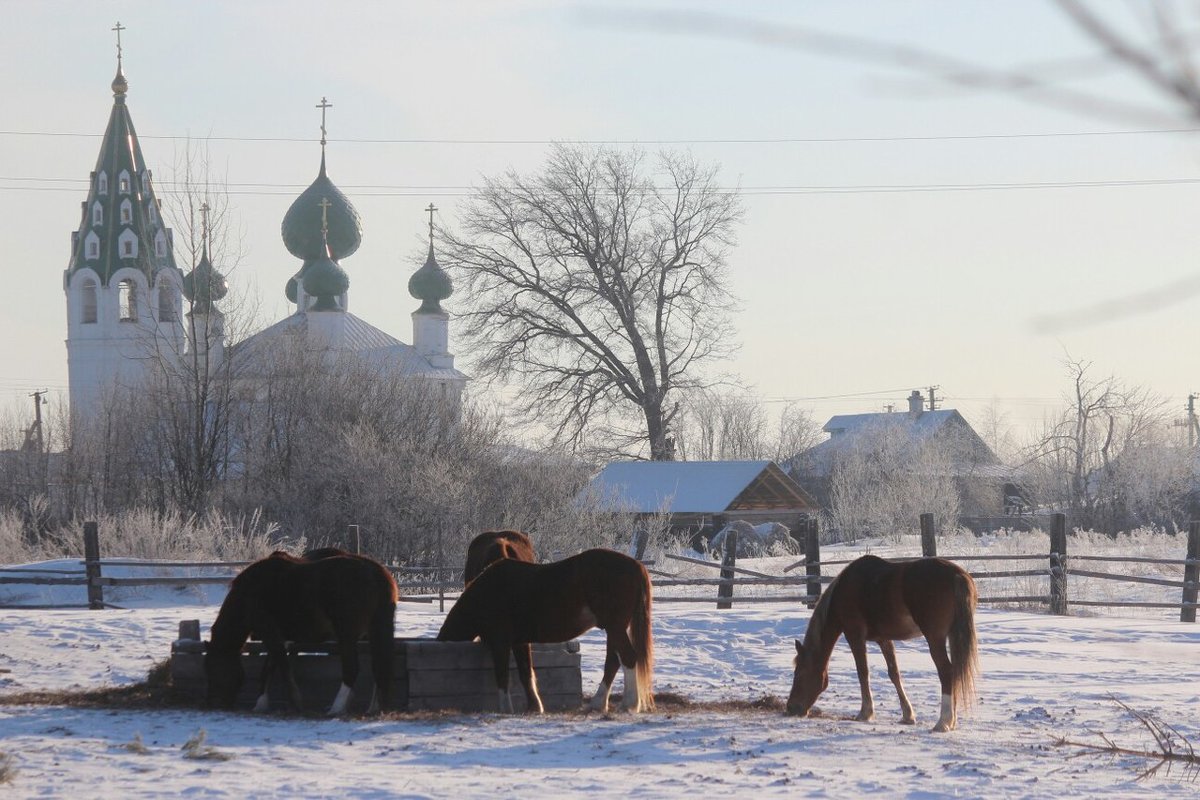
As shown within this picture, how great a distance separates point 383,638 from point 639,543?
2006 centimetres

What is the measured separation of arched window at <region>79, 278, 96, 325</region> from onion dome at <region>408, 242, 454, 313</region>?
Answer: 11887mm

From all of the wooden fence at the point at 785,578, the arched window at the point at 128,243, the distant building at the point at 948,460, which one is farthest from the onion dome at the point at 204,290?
the distant building at the point at 948,460

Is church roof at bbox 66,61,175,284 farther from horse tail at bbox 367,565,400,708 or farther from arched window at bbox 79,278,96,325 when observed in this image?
horse tail at bbox 367,565,400,708

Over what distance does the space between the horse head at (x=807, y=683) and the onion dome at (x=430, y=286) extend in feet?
155

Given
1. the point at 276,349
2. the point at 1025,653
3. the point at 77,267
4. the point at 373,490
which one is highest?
the point at 77,267

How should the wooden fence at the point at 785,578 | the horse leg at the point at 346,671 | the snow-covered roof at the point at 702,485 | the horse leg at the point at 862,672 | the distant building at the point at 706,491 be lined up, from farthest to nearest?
the distant building at the point at 706,491
the snow-covered roof at the point at 702,485
the wooden fence at the point at 785,578
the horse leg at the point at 862,672
the horse leg at the point at 346,671

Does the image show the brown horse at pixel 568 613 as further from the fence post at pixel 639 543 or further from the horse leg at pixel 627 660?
the fence post at pixel 639 543

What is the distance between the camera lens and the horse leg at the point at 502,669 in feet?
32.2

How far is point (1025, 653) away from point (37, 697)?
30.8 ft

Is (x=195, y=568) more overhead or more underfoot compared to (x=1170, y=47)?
more underfoot

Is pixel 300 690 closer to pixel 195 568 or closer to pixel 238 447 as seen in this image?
pixel 195 568

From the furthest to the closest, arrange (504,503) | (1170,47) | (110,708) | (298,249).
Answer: (298,249) < (504,503) < (110,708) < (1170,47)

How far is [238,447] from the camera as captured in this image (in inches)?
1185

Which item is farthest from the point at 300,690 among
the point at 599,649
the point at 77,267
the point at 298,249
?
the point at 77,267
